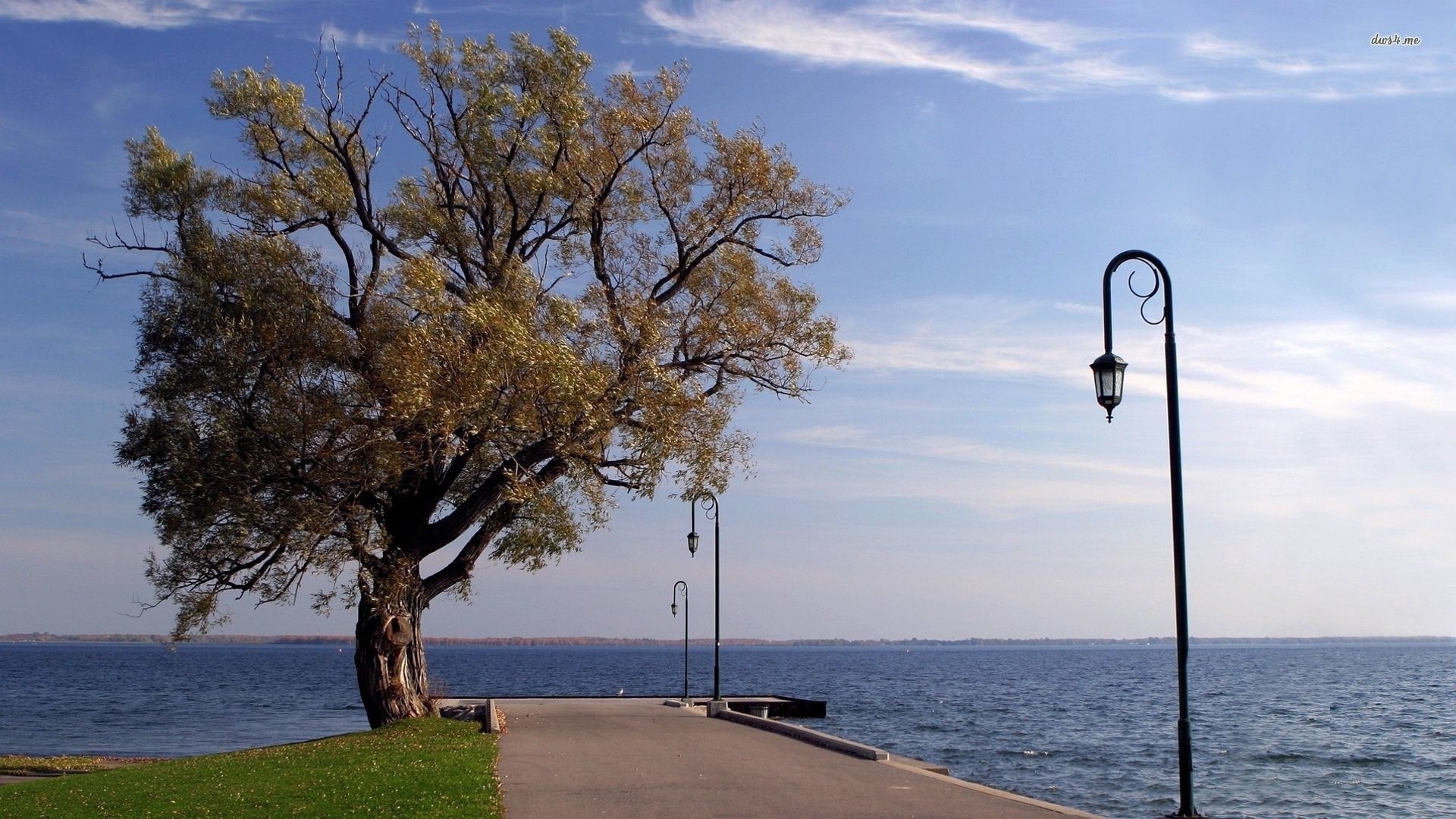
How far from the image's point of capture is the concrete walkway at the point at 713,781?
13.5 meters

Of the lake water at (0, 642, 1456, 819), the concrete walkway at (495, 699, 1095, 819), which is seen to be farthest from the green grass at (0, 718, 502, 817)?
the lake water at (0, 642, 1456, 819)

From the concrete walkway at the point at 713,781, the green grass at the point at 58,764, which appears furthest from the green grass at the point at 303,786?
the green grass at the point at 58,764

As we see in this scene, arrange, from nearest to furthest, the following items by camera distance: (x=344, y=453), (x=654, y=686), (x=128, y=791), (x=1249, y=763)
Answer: (x=128, y=791) < (x=344, y=453) < (x=1249, y=763) < (x=654, y=686)

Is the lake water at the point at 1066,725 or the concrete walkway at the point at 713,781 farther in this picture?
the lake water at the point at 1066,725

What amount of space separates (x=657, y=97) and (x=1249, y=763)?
2732 cm

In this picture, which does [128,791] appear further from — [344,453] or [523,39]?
[523,39]

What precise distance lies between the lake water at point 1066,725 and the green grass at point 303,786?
13179 millimetres

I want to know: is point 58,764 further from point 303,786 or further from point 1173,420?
point 1173,420

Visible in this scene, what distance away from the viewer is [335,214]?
23609mm

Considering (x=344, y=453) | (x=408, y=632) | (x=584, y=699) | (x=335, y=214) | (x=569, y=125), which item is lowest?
(x=584, y=699)

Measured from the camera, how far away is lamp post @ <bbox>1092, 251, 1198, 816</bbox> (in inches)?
464

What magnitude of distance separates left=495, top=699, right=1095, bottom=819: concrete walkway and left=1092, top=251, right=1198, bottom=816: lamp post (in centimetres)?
225

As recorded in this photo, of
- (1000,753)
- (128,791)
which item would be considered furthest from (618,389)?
(1000,753)

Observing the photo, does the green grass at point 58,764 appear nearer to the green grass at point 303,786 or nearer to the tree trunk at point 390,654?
the green grass at point 303,786
